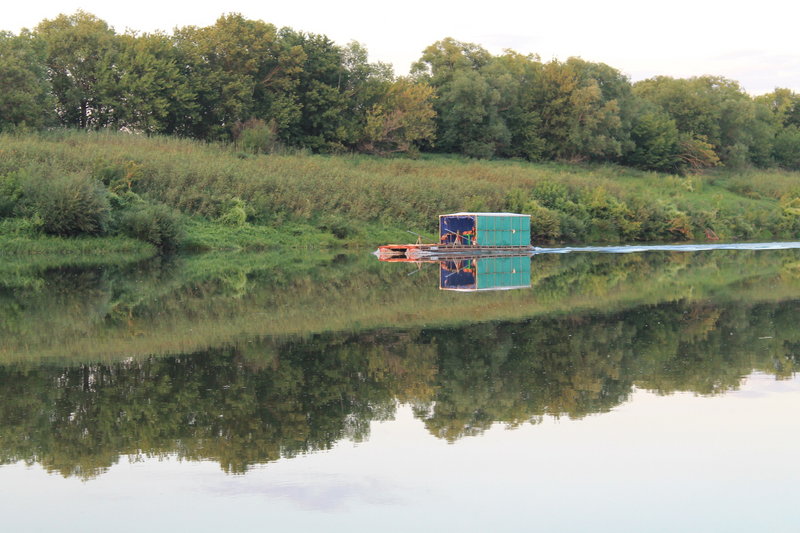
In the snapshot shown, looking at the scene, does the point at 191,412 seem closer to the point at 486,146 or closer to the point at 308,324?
the point at 308,324

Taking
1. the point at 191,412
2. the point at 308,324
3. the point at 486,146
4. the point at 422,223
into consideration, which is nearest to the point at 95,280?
the point at 308,324

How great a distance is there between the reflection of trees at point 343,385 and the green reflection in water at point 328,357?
32mm

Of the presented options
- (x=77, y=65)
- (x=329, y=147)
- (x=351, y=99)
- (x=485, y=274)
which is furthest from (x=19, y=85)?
(x=485, y=274)

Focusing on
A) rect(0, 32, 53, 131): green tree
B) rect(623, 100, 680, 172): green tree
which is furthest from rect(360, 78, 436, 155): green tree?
rect(0, 32, 53, 131): green tree

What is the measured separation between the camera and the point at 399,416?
9461 mm

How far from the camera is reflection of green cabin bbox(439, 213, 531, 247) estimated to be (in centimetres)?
4466

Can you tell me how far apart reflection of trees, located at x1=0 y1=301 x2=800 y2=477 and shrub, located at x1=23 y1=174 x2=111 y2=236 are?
87.6 feet

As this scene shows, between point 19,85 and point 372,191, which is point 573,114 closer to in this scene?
point 372,191

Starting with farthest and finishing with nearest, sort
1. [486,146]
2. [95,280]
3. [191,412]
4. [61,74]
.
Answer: [486,146] < [61,74] < [95,280] < [191,412]

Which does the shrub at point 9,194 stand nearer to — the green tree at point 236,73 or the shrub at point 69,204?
the shrub at point 69,204

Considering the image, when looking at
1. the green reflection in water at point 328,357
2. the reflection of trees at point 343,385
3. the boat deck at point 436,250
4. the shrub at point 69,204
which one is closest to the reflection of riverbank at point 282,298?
the green reflection in water at point 328,357

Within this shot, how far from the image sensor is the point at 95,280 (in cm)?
2656

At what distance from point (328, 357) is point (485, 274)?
17.6 meters

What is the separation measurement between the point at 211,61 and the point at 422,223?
23.3 m
